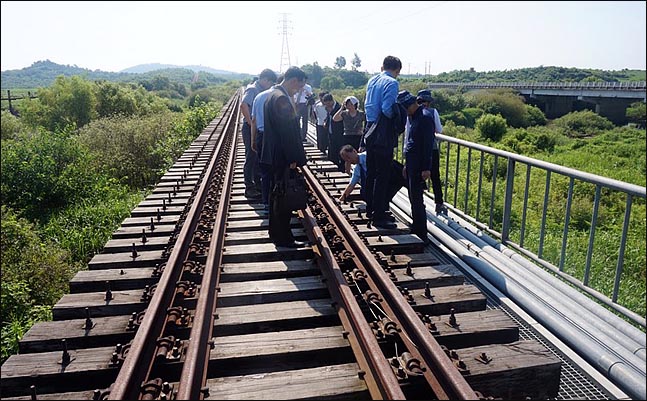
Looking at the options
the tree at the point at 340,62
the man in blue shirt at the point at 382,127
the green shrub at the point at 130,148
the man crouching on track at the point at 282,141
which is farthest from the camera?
the tree at the point at 340,62

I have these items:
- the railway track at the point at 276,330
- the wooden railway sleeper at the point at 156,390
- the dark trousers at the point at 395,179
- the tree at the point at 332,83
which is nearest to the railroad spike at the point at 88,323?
the railway track at the point at 276,330

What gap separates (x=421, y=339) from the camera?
310 cm

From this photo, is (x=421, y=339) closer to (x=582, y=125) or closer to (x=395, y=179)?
(x=395, y=179)

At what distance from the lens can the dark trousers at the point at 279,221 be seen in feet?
17.1

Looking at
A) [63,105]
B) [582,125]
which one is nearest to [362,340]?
[63,105]

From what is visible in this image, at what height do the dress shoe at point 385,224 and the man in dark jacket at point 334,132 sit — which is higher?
the man in dark jacket at point 334,132

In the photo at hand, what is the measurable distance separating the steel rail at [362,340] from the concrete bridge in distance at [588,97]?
6323 cm

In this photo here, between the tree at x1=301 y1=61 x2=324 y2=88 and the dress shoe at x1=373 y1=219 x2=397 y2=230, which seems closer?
the dress shoe at x1=373 y1=219 x2=397 y2=230

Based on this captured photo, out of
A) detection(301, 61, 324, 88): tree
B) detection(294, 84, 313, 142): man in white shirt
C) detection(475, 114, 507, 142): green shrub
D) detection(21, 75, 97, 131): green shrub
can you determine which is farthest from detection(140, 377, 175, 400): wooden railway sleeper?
detection(301, 61, 324, 88): tree

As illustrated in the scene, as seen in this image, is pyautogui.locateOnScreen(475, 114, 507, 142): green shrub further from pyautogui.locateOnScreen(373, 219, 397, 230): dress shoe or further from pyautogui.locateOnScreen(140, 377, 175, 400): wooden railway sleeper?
pyautogui.locateOnScreen(140, 377, 175, 400): wooden railway sleeper

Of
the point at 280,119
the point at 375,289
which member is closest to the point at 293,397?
the point at 375,289

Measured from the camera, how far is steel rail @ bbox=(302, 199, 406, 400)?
269 cm

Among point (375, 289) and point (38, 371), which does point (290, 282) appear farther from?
point (38, 371)

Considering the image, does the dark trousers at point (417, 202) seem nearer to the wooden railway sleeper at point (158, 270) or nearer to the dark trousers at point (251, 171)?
the wooden railway sleeper at point (158, 270)
